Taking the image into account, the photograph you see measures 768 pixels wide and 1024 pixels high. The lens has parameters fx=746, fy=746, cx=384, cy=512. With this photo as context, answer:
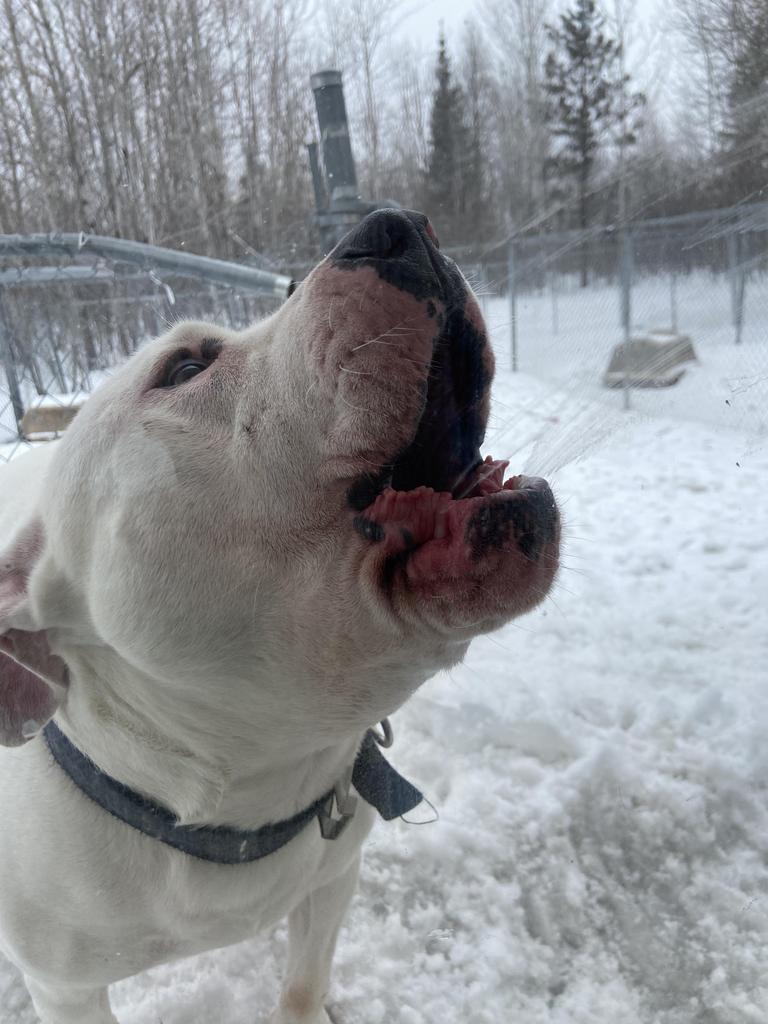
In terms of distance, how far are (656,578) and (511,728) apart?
4.95 feet

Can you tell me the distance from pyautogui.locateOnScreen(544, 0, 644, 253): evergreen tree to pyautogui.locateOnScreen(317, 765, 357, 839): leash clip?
4171mm

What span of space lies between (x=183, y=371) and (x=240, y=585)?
0.51 metres

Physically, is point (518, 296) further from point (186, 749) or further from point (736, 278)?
point (186, 749)

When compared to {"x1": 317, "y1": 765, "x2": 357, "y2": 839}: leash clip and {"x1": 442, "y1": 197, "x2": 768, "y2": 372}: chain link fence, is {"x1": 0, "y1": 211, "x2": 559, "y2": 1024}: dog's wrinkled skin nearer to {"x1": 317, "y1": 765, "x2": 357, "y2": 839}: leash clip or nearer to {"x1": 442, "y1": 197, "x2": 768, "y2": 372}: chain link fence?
{"x1": 317, "y1": 765, "x2": 357, "y2": 839}: leash clip

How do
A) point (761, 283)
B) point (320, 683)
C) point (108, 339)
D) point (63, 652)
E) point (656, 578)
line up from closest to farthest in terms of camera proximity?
point (320, 683) < point (63, 652) < point (761, 283) < point (656, 578) < point (108, 339)

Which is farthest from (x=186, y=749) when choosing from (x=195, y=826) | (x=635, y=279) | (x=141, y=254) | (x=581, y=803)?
(x=635, y=279)

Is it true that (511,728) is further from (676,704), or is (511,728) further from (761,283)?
(761,283)

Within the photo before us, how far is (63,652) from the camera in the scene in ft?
5.31

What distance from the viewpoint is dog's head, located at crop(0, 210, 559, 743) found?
1.11 m

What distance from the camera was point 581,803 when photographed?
8.80 feet

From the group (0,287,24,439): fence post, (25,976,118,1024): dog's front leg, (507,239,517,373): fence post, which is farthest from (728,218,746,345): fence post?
(0,287,24,439): fence post

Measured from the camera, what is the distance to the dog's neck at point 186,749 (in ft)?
4.84

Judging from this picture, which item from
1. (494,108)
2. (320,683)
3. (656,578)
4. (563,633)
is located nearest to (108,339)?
(563,633)

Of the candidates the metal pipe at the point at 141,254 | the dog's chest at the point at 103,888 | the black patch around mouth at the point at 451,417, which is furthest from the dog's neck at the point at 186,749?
the metal pipe at the point at 141,254
